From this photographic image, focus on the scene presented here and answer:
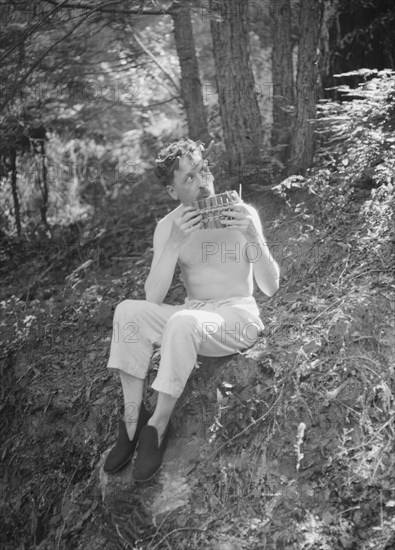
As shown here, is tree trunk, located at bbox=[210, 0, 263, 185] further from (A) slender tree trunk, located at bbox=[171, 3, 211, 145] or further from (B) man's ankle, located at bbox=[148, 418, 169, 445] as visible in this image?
(B) man's ankle, located at bbox=[148, 418, 169, 445]

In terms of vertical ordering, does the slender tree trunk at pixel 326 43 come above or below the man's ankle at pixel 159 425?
above

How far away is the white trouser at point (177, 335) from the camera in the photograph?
3803 millimetres

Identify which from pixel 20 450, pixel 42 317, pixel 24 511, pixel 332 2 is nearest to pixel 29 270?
pixel 42 317

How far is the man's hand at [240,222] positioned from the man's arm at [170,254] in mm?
181

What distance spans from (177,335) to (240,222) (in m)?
0.81

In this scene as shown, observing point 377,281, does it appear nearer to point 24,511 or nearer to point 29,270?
point 24,511

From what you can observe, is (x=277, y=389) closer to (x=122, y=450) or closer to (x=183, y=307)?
(x=183, y=307)

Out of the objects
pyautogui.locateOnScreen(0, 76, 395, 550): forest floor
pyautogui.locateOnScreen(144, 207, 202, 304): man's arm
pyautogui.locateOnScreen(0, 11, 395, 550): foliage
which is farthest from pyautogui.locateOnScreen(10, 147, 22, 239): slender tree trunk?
pyautogui.locateOnScreen(144, 207, 202, 304): man's arm

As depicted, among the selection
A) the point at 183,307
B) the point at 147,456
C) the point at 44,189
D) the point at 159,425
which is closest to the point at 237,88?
the point at 183,307

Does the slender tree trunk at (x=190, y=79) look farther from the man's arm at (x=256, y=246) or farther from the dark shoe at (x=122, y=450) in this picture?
the dark shoe at (x=122, y=450)

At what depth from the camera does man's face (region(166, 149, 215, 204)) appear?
14.1 feet

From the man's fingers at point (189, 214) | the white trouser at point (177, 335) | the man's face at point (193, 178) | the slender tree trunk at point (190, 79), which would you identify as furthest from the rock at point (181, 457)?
the slender tree trunk at point (190, 79)

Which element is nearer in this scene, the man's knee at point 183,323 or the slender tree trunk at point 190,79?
the man's knee at point 183,323

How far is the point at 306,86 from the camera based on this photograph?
5.89 m
